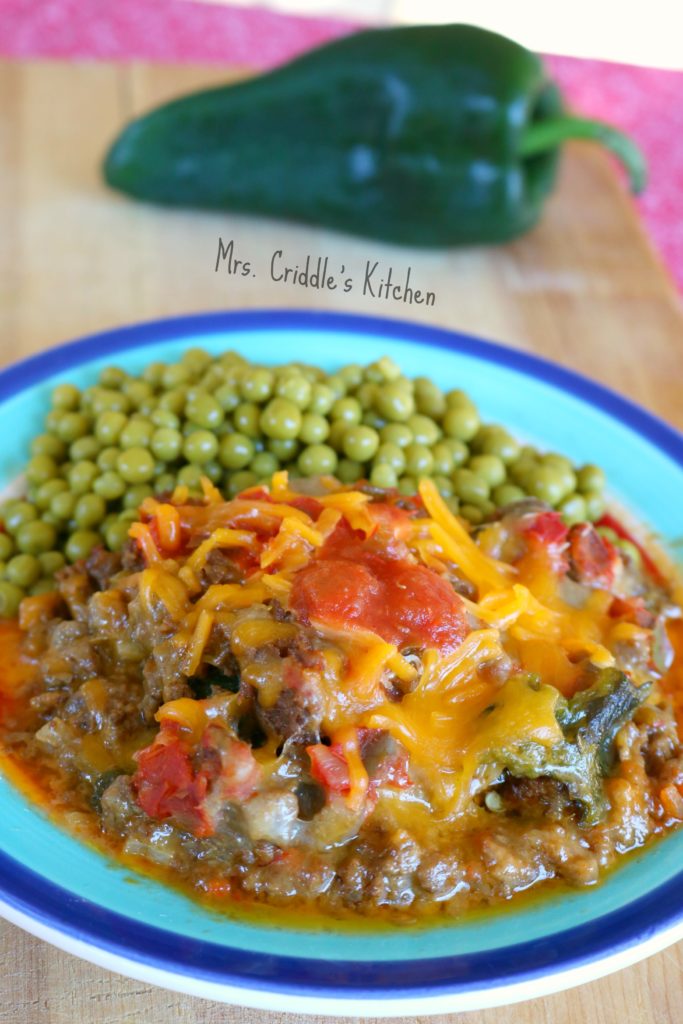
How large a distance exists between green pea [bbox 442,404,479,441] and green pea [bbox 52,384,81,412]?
1381 mm

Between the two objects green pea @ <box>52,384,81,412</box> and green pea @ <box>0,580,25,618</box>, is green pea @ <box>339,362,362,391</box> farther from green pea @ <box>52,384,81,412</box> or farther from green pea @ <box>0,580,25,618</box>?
green pea @ <box>0,580,25,618</box>

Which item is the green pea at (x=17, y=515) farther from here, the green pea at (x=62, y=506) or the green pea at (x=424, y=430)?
the green pea at (x=424, y=430)

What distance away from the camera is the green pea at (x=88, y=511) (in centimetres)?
380

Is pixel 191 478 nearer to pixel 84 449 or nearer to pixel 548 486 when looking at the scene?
pixel 84 449

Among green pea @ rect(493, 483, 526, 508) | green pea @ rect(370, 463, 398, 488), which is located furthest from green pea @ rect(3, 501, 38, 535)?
green pea @ rect(493, 483, 526, 508)

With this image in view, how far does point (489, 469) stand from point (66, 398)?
1574 mm

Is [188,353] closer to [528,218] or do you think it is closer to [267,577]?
[267,577]

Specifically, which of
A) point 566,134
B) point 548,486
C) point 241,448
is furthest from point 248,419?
point 566,134

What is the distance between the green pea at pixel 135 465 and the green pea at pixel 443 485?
3.34 feet

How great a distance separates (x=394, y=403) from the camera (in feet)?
13.3

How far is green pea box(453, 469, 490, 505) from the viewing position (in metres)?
3.97

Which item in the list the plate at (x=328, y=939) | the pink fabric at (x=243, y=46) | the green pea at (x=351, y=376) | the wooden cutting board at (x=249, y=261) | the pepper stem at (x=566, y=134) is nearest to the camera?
the plate at (x=328, y=939)

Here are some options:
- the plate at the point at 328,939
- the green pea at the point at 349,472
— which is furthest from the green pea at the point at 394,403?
the plate at the point at 328,939

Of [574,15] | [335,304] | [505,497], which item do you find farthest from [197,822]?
[574,15]
